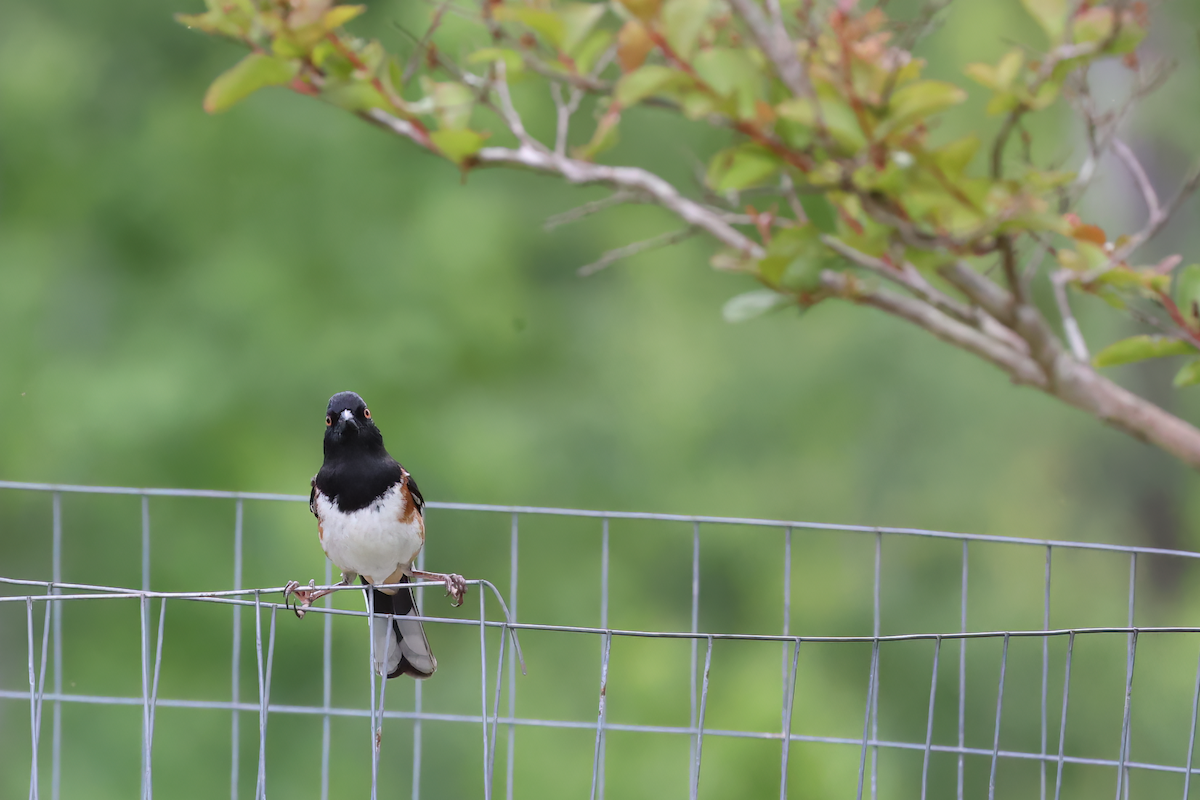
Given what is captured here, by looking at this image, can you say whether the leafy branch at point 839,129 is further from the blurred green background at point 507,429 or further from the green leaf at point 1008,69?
the blurred green background at point 507,429

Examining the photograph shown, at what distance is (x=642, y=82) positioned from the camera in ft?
5.38

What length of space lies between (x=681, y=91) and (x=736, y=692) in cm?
472

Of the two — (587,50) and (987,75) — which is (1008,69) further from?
(587,50)

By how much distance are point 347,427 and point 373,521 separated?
230mm

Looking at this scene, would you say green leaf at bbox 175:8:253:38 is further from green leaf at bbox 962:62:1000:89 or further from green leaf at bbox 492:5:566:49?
green leaf at bbox 962:62:1000:89

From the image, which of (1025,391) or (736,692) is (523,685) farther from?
(1025,391)

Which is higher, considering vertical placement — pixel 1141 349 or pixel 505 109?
pixel 505 109

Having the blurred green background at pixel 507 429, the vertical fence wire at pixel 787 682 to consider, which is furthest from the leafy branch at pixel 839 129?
the blurred green background at pixel 507 429

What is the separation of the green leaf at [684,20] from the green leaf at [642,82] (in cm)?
4

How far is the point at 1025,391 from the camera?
21.9 ft

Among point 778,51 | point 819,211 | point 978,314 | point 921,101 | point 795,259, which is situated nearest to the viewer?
point 921,101

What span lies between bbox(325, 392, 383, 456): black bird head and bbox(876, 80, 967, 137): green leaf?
4.45 ft

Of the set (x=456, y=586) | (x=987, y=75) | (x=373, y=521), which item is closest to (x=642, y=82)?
(x=987, y=75)

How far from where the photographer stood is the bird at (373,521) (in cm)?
244
